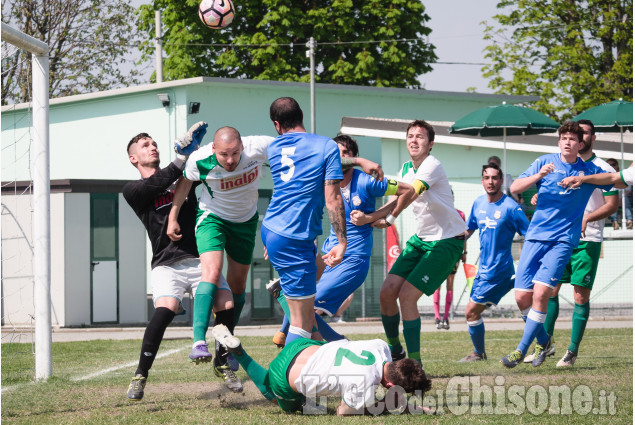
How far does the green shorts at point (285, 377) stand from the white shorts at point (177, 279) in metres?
1.30

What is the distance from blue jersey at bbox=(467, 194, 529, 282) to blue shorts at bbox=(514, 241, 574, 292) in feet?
2.00

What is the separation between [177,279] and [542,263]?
363cm

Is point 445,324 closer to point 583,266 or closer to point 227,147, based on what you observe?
point 583,266

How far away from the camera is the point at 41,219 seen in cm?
853

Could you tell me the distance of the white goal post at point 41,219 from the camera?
→ 333 inches

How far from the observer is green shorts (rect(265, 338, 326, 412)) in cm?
604

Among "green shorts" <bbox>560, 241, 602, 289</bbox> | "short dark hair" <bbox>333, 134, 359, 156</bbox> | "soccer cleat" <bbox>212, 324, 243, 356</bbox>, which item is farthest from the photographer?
"green shorts" <bbox>560, 241, 602, 289</bbox>

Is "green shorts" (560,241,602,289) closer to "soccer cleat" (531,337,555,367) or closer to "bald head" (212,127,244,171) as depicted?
"soccer cleat" (531,337,555,367)

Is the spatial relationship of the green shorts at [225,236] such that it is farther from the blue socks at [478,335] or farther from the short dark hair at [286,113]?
the blue socks at [478,335]

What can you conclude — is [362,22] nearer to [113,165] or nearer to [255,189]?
[113,165]

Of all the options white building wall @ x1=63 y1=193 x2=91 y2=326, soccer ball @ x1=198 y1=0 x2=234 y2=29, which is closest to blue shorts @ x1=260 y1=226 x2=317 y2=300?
soccer ball @ x1=198 y1=0 x2=234 y2=29

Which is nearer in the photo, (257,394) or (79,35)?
(257,394)

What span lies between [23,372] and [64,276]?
9.23 m

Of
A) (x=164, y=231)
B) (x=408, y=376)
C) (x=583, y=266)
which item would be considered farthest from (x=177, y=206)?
(x=583, y=266)
